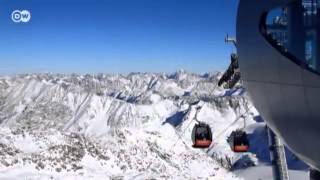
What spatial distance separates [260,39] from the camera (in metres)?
7.99

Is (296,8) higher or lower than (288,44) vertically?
higher

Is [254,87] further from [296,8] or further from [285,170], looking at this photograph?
[285,170]

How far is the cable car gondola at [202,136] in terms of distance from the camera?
1502 cm

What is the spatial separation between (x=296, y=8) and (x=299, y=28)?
27 cm

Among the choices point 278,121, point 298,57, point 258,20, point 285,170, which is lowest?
point 285,170

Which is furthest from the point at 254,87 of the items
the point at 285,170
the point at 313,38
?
the point at 285,170

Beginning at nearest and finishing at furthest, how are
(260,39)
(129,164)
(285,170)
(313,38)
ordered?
(313,38), (260,39), (285,170), (129,164)

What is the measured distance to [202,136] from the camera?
49.8ft

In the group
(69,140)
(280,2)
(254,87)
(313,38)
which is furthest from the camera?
(69,140)

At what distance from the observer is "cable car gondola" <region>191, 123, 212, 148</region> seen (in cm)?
1502

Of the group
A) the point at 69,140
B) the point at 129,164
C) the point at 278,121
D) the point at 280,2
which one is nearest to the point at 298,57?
the point at 280,2

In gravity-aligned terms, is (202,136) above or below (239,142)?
above

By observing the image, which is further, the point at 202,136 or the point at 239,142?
the point at 202,136

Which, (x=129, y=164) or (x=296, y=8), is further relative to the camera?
(x=129, y=164)
